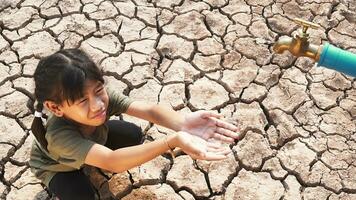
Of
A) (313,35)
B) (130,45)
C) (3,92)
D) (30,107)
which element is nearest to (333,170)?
(313,35)

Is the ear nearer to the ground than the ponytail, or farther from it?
farther from it

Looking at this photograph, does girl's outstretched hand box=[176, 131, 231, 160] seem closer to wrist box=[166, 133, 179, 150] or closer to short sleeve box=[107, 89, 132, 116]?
wrist box=[166, 133, 179, 150]

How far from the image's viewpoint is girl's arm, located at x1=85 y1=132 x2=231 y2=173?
1.96 metres

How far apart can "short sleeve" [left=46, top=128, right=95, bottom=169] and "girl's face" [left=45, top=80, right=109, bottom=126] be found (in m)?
0.07

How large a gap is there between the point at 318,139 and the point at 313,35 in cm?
84

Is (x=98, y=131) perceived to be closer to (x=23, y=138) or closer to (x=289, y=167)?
(x=23, y=138)

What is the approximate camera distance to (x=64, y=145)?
202 cm

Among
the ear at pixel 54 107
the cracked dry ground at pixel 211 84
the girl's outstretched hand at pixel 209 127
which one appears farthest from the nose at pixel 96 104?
the cracked dry ground at pixel 211 84

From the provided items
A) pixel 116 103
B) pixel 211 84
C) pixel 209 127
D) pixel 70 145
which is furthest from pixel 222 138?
pixel 211 84

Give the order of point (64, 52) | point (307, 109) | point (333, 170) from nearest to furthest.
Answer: point (64, 52), point (333, 170), point (307, 109)

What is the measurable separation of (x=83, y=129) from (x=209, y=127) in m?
0.54

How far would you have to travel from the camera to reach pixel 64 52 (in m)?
1.92

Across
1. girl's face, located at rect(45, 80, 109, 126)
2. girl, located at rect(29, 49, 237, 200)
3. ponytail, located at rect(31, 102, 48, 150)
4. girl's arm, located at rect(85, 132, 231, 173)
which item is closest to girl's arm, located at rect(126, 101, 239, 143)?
girl, located at rect(29, 49, 237, 200)

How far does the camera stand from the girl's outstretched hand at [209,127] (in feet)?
7.00
